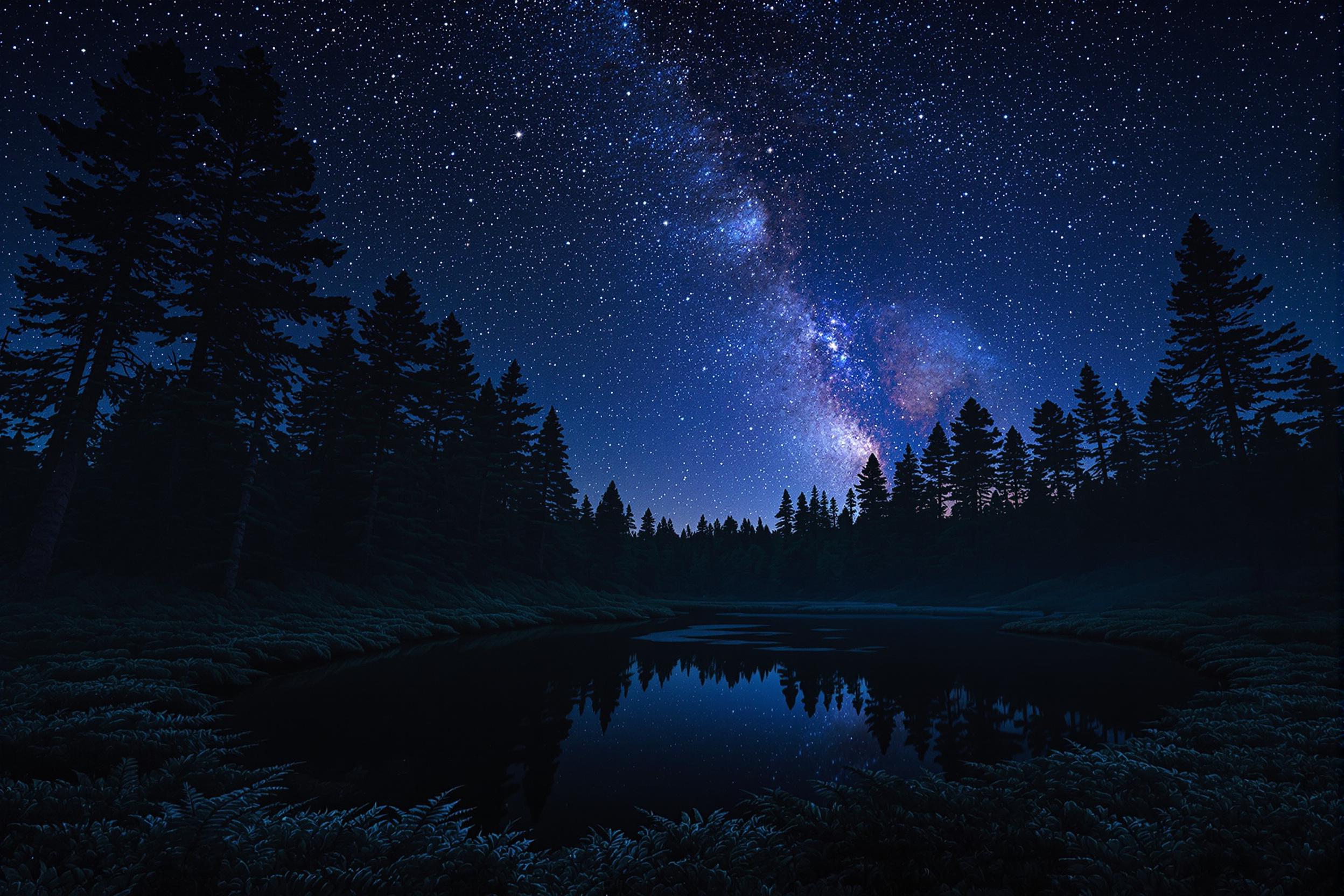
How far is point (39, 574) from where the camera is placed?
16391 mm

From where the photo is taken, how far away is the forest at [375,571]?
439 centimetres

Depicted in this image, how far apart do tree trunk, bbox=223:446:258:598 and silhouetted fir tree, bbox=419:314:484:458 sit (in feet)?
62.7

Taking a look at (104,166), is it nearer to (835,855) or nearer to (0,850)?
(0,850)

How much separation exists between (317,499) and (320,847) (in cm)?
3375

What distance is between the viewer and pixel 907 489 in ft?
270

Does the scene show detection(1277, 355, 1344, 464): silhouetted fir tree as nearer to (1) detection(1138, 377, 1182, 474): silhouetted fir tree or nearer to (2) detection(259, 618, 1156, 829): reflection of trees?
(1) detection(1138, 377, 1182, 474): silhouetted fir tree

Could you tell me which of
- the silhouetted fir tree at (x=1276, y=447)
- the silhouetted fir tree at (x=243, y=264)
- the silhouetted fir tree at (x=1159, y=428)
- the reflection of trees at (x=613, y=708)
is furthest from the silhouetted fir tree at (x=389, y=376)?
the silhouetted fir tree at (x=1159, y=428)

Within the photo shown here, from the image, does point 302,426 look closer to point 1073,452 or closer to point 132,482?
point 132,482

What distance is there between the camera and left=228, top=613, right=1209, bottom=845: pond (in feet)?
24.1

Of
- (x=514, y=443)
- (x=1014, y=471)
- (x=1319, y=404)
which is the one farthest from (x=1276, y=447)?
(x=514, y=443)

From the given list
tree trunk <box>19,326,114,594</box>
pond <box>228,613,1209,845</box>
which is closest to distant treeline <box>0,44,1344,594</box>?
tree trunk <box>19,326,114,594</box>

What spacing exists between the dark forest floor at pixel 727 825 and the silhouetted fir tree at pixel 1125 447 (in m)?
61.0

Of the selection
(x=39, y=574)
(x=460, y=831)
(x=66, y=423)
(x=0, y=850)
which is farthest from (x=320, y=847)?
(x=66, y=423)

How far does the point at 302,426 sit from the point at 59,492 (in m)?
22.8
